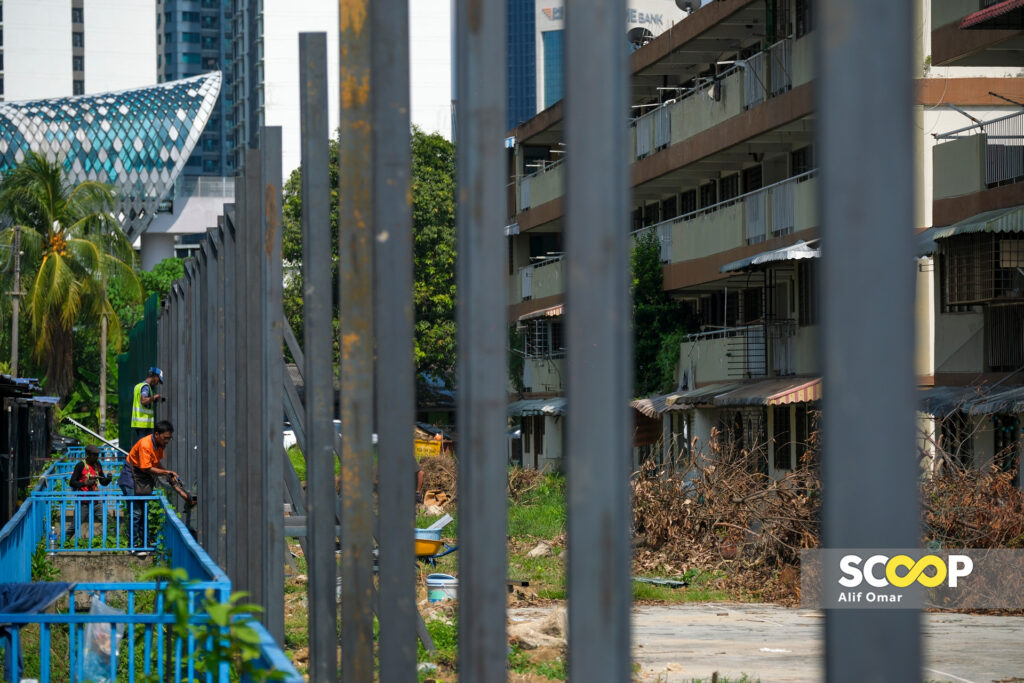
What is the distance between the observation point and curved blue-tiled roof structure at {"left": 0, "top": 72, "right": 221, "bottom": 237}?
291 feet

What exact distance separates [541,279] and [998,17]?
21546mm

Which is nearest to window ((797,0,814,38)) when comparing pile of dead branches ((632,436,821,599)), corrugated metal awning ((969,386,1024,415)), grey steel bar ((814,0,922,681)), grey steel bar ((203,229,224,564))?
corrugated metal awning ((969,386,1024,415))

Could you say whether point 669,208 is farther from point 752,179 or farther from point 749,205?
point 749,205

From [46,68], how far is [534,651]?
117m

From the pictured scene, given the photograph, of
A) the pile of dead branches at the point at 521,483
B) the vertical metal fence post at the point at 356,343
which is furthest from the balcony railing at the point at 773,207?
the vertical metal fence post at the point at 356,343

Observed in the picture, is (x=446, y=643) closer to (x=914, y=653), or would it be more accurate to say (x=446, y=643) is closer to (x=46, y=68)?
(x=914, y=653)

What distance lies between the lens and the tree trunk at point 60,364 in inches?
1906

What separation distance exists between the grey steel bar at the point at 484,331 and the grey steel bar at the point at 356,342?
1.57 metres

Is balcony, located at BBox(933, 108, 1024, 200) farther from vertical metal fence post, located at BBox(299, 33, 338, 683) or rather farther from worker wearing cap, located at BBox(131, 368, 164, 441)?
vertical metal fence post, located at BBox(299, 33, 338, 683)

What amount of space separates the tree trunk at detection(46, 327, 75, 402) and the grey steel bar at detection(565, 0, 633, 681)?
47.3 metres

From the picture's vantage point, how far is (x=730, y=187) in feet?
104

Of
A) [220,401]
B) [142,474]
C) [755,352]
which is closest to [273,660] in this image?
[220,401]

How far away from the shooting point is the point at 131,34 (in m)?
126

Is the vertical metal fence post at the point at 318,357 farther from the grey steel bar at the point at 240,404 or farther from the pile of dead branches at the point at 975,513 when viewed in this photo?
the pile of dead branches at the point at 975,513
